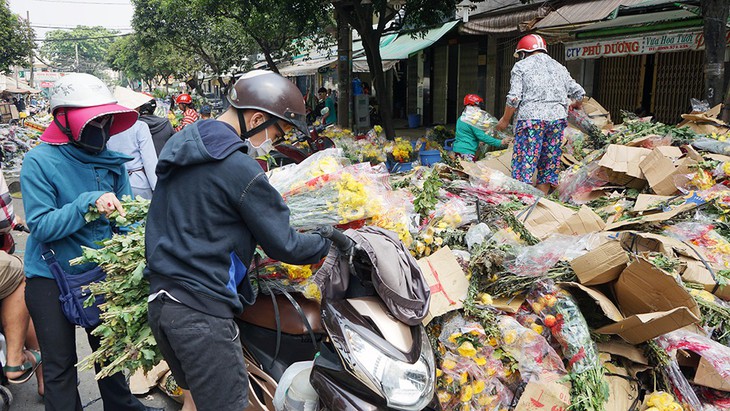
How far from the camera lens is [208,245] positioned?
190 centimetres

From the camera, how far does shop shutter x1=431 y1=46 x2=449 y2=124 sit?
62.7 ft

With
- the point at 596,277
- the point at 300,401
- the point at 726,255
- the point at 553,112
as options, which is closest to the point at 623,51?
the point at 553,112

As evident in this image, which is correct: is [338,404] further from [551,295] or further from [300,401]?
[551,295]

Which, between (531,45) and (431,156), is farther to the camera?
(431,156)

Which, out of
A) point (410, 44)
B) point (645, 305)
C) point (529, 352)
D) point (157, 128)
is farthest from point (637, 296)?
point (410, 44)

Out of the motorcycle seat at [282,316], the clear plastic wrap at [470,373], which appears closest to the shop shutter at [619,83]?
the clear plastic wrap at [470,373]

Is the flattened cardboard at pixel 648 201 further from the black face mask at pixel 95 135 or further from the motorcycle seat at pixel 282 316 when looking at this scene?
the black face mask at pixel 95 135

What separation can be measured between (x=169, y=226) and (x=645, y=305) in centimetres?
216

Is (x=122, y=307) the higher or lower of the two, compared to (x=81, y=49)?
lower

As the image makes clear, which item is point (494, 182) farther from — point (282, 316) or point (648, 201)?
point (282, 316)

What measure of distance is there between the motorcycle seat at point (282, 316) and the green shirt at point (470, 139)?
4.37 m

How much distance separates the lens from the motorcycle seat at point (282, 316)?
249cm

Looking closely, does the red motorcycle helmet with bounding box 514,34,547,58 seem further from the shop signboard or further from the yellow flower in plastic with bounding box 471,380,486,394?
the yellow flower in plastic with bounding box 471,380,486,394

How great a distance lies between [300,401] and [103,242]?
1142 millimetres
